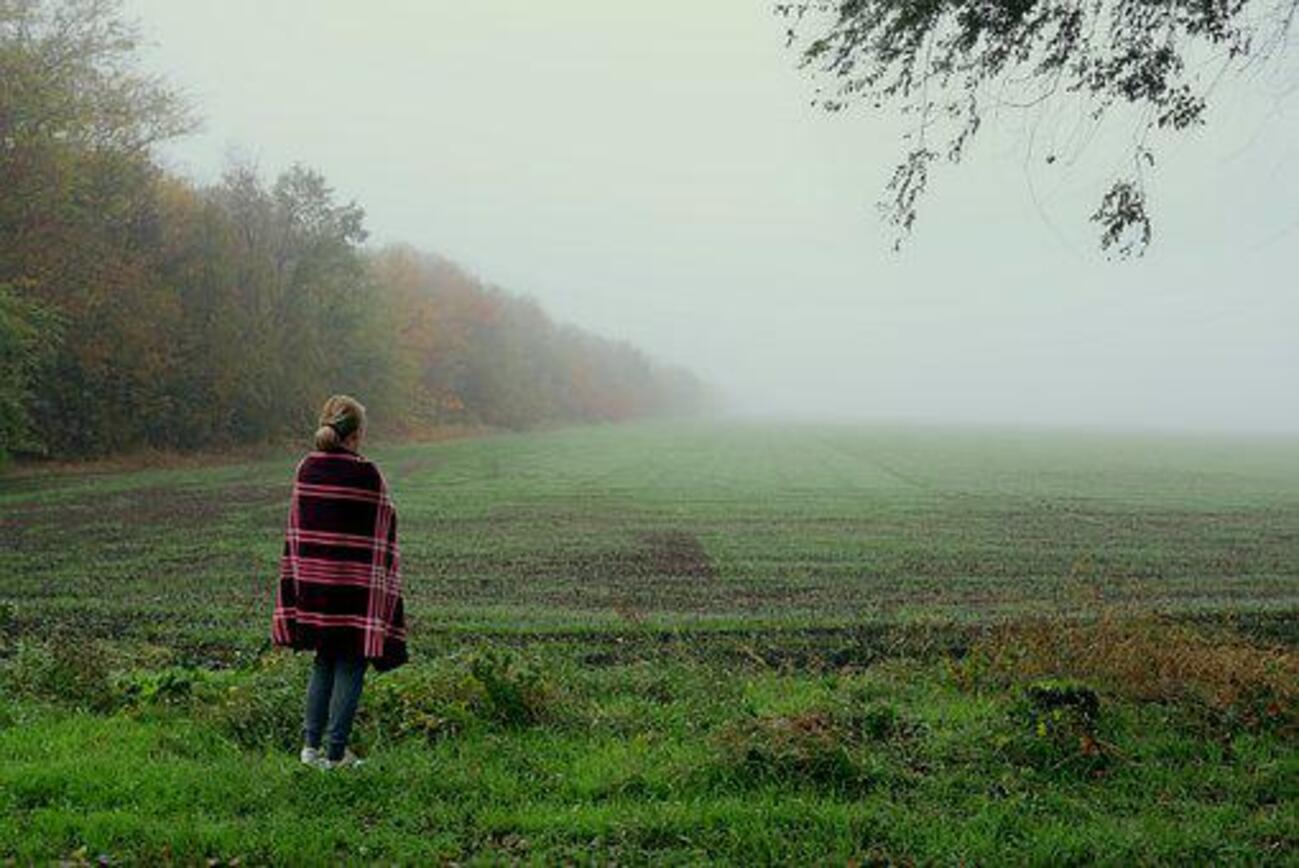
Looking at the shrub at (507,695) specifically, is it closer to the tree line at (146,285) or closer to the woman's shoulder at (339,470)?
the woman's shoulder at (339,470)

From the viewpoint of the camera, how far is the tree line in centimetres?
3409

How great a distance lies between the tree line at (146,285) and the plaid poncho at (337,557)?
28551 mm

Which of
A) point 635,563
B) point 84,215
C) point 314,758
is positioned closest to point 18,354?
point 84,215

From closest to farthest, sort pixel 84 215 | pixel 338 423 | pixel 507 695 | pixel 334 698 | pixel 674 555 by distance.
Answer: pixel 338 423, pixel 334 698, pixel 507 695, pixel 674 555, pixel 84 215

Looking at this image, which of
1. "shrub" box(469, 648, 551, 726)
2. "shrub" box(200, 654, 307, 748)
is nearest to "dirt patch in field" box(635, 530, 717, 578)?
"shrub" box(469, 648, 551, 726)

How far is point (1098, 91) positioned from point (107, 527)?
2318 centimetres

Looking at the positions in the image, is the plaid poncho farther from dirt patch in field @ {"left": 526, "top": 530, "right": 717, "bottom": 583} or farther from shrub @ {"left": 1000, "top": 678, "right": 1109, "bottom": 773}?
dirt patch in field @ {"left": 526, "top": 530, "right": 717, "bottom": 583}

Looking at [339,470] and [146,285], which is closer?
[339,470]

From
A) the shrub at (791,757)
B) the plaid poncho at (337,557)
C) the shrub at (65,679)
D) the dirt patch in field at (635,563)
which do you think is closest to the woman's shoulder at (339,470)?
the plaid poncho at (337,557)

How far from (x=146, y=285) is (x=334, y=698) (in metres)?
41.2

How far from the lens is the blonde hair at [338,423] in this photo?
21.1ft

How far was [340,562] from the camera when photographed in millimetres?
6500

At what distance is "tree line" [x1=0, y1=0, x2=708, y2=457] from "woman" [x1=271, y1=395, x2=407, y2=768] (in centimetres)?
2854

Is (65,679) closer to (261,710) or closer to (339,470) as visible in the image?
(261,710)
